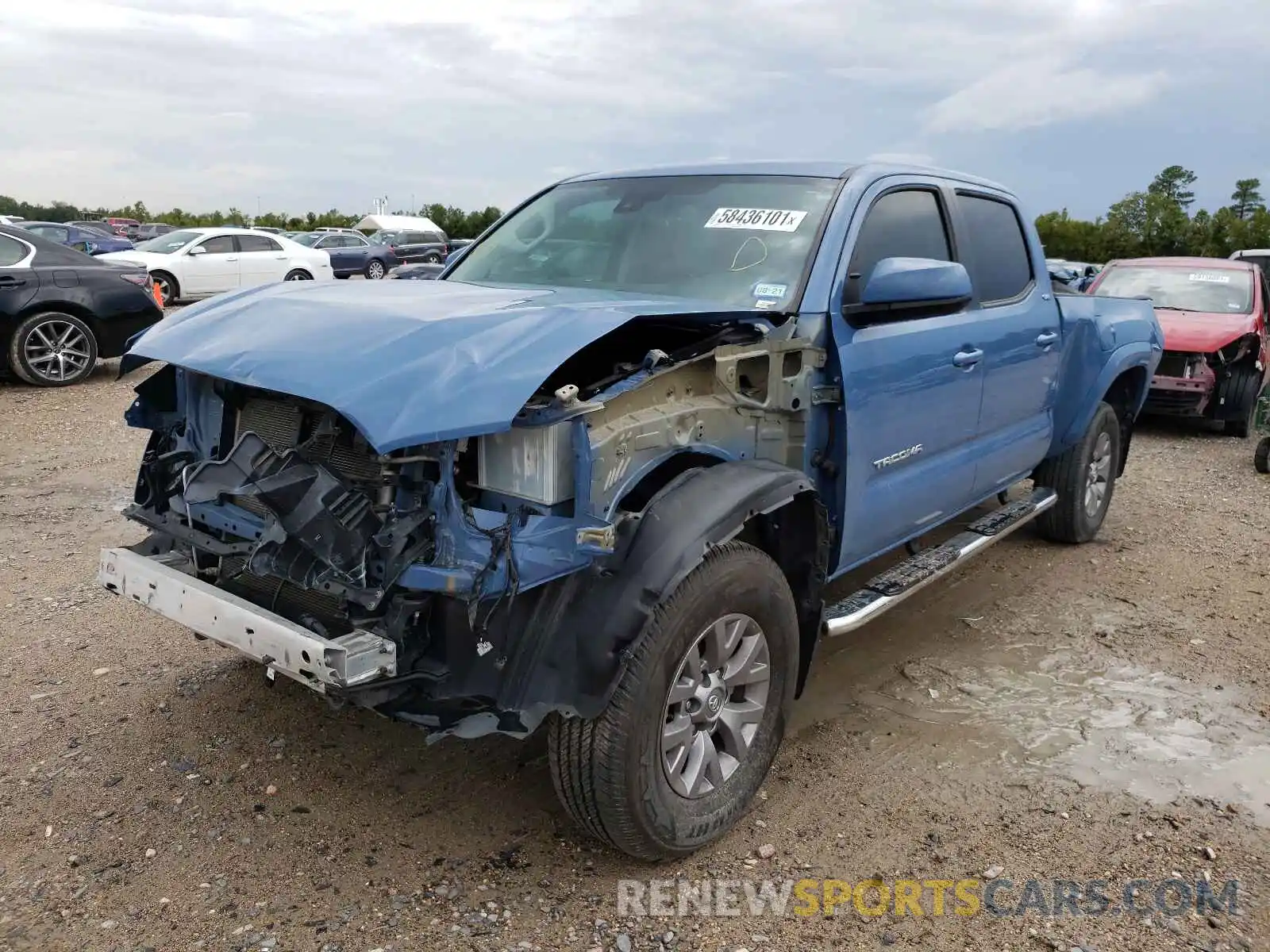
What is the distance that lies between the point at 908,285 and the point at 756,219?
63cm

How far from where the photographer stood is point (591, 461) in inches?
100

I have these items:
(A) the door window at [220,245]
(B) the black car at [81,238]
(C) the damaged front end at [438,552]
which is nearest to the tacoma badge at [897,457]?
(C) the damaged front end at [438,552]

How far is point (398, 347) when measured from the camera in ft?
8.35

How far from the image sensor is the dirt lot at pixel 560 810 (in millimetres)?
2666

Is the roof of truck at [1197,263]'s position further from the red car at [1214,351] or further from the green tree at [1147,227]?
the green tree at [1147,227]

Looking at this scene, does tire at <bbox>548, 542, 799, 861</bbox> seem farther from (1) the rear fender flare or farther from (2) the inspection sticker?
(1) the rear fender flare

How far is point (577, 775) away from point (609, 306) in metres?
1.31

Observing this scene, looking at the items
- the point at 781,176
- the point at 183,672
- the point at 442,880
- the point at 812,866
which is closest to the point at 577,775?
the point at 442,880

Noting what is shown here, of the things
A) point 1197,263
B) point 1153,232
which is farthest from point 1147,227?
point 1197,263

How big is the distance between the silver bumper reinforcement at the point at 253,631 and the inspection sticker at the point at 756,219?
2.05m

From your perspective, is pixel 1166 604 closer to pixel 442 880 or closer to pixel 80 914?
pixel 442 880

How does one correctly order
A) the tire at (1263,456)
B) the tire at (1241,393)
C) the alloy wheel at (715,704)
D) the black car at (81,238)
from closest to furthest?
the alloy wheel at (715,704), the tire at (1263,456), the tire at (1241,393), the black car at (81,238)

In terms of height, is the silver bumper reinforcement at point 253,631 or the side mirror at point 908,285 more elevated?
the side mirror at point 908,285

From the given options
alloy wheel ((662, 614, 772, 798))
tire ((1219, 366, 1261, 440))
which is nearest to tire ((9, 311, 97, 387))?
alloy wheel ((662, 614, 772, 798))
